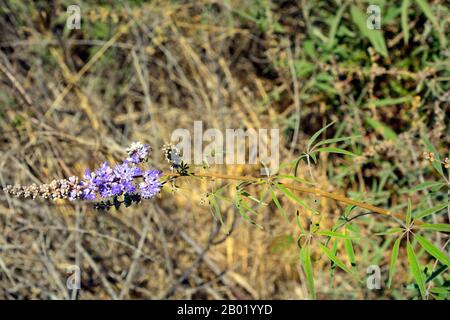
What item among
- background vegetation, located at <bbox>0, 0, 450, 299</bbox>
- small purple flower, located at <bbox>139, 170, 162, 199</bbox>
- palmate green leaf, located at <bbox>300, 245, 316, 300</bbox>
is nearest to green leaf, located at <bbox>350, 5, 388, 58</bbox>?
background vegetation, located at <bbox>0, 0, 450, 299</bbox>

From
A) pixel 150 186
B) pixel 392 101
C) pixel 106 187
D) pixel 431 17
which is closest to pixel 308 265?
pixel 150 186

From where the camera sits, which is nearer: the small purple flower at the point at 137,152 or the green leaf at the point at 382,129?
the small purple flower at the point at 137,152

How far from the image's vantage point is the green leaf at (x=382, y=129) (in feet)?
9.75

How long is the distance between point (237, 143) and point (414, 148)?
3.52 ft

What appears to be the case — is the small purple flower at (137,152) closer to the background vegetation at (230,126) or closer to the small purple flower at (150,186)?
the small purple flower at (150,186)

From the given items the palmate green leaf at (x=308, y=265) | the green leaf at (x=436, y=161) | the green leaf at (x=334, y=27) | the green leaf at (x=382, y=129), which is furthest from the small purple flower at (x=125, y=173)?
the green leaf at (x=334, y=27)

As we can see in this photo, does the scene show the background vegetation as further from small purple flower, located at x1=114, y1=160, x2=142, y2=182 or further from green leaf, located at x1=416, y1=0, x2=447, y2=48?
small purple flower, located at x1=114, y1=160, x2=142, y2=182

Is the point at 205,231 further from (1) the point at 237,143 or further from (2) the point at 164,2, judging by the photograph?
(2) the point at 164,2

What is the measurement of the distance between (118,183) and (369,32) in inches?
74.1

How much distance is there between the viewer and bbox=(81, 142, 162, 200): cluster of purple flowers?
5.28 ft

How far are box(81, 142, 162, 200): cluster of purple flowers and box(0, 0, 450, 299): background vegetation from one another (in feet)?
3.55

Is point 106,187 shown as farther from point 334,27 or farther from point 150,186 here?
point 334,27

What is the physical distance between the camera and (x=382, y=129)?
2.96 m

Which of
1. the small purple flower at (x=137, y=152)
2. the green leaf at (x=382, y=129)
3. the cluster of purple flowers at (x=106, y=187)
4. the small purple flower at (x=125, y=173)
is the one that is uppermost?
the green leaf at (x=382, y=129)
